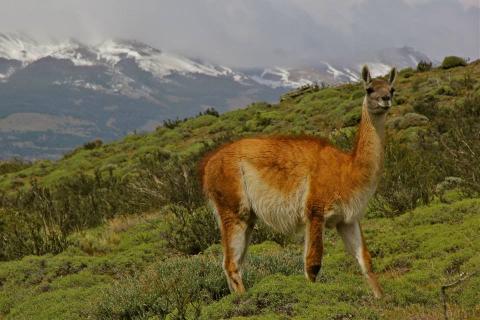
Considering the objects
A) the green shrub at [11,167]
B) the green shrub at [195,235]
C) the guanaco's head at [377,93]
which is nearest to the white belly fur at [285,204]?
the guanaco's head at [377,93]

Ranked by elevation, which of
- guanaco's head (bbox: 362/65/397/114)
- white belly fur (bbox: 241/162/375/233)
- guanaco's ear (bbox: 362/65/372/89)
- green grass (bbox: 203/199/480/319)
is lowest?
green grass (bbox: 203/199/480/319)

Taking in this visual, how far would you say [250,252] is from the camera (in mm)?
11305

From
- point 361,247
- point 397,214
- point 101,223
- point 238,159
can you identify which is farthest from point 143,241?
point 361,247

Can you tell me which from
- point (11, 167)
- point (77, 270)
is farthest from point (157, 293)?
point (11, 167)

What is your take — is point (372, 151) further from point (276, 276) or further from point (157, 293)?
point (157, 293)

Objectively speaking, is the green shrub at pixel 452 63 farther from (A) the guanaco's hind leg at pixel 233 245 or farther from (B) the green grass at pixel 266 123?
(A) the guanaco's hind leg at pixel 233 245

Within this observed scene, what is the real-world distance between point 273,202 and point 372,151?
1.30 metres

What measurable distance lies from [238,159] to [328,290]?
1954 mm

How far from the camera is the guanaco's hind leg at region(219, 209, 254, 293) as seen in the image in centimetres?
770

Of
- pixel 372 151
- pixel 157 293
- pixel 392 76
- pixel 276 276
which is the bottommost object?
pixel 157 293

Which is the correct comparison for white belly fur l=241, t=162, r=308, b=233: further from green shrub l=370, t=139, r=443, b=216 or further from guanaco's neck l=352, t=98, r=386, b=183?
green shrub l=370, t=139, r=443, b=216

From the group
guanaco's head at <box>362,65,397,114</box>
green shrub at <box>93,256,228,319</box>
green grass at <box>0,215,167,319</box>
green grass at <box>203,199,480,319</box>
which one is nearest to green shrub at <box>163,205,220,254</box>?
green grass at <box>0,215,167,319</box>

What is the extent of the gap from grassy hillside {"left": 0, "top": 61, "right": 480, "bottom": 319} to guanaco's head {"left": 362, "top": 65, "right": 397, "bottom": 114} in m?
2.05

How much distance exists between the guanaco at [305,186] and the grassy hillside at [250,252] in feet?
1.61
